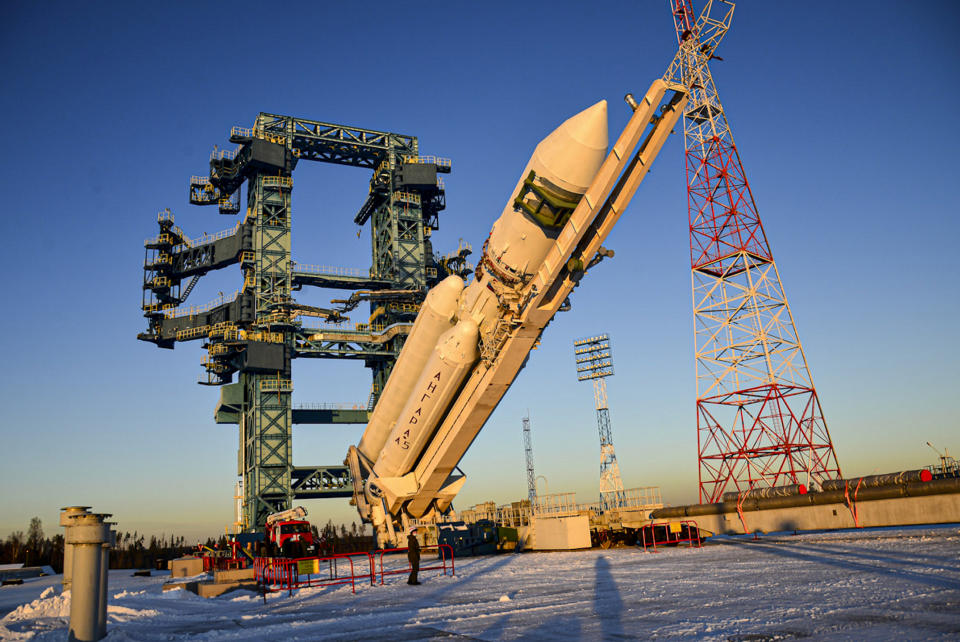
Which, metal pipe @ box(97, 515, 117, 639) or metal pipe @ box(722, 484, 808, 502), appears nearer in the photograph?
metal pipe @ box(97, 515, 117, 639)

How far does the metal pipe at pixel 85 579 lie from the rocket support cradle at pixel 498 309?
11274mm

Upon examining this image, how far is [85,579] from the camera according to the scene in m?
8.37

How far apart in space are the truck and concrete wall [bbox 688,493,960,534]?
54.6ft

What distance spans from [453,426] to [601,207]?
8.53 m

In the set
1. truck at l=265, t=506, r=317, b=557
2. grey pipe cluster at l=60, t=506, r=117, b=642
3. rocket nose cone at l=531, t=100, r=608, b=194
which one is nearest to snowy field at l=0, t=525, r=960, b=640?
grey pipe cluster at l=60, t=506, r=117, b=642

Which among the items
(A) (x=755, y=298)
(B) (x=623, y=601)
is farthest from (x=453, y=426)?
(A) (x=755, y=298)

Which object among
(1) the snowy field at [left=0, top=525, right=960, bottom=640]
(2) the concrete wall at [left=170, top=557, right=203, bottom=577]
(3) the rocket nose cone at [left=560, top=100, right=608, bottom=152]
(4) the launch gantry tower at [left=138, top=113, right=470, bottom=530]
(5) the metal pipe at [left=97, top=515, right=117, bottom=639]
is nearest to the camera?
(1) the snowy field at [left=0, top=525, right=960, bottom=640]

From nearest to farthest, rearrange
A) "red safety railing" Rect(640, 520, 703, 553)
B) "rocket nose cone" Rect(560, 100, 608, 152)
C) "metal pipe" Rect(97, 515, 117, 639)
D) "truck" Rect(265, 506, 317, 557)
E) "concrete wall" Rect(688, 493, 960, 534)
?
"metal pipe" Rect(97, 515, 117, 639)
"rocket nose cone" Rect(560, 100, 608, 152)
"concrete wall" Rect(688, 493, 960, 534)
"truck" Rect(265, 506, 317, 557)
"red safety railing" Rect(640, 520, 703, 553)

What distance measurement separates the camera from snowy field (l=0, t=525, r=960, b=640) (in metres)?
7.59

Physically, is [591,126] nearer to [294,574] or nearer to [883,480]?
[294,574]

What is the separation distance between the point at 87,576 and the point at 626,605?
740cm

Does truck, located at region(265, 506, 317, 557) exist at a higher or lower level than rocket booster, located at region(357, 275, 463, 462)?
lower

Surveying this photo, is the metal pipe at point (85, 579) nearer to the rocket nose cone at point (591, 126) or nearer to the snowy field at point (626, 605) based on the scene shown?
the snowy field at point (626, 605)

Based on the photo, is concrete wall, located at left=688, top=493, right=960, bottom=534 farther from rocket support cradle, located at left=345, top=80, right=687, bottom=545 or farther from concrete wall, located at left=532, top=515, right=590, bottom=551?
rocket support cradle, located at left=345, top=80, right=687, bottom=545
